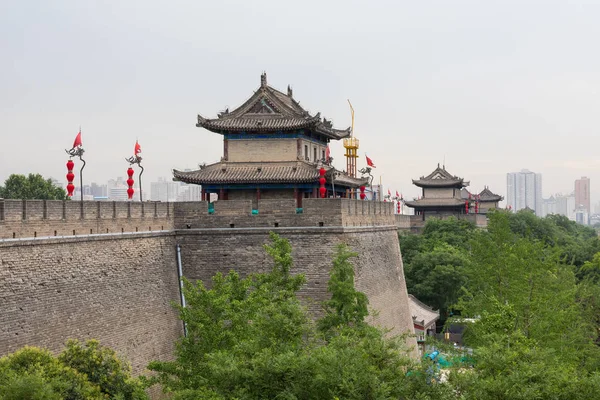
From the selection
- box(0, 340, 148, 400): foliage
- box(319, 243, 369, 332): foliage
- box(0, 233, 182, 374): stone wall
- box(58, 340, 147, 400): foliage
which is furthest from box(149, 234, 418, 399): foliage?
box(0, 233, 182, 374): stone wall

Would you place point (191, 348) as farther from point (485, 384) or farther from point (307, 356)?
point (485, 384)

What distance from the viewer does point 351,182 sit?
2509 cm

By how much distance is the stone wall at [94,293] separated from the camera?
14.1 meters

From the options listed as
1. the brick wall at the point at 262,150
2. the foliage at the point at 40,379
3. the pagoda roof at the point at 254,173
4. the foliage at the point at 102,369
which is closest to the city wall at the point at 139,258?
the foliage at the point at 40,379

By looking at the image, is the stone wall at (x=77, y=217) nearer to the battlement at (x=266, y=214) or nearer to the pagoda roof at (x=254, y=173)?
the battlement at (x=266, y=214)

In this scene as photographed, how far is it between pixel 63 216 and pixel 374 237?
9921mm

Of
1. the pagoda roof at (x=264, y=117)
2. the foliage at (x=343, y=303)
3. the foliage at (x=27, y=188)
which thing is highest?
the pagoda roof at (x=264, y=117)

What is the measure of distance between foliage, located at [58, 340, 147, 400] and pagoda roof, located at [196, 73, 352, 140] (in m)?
11.2

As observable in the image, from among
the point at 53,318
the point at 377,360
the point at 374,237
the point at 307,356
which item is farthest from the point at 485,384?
the point at 374,237

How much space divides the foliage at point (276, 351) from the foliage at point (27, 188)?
1003 inches

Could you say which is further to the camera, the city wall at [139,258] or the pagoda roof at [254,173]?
the pagoda roof at [254,173]

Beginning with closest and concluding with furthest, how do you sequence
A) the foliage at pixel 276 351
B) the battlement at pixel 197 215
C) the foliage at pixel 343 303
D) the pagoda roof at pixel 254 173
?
the foliage at pixel 276 351 → the battlement at pixel 197 215 → the foliage at pixel 343 303 → the pagoda roof at pixel 254 173

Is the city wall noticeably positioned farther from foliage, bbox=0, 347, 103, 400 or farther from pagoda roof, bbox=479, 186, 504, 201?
pagoda roof, bbox=479, 186, 504, 201

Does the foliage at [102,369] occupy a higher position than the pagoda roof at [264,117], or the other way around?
the pagoda roof at [264,117]
